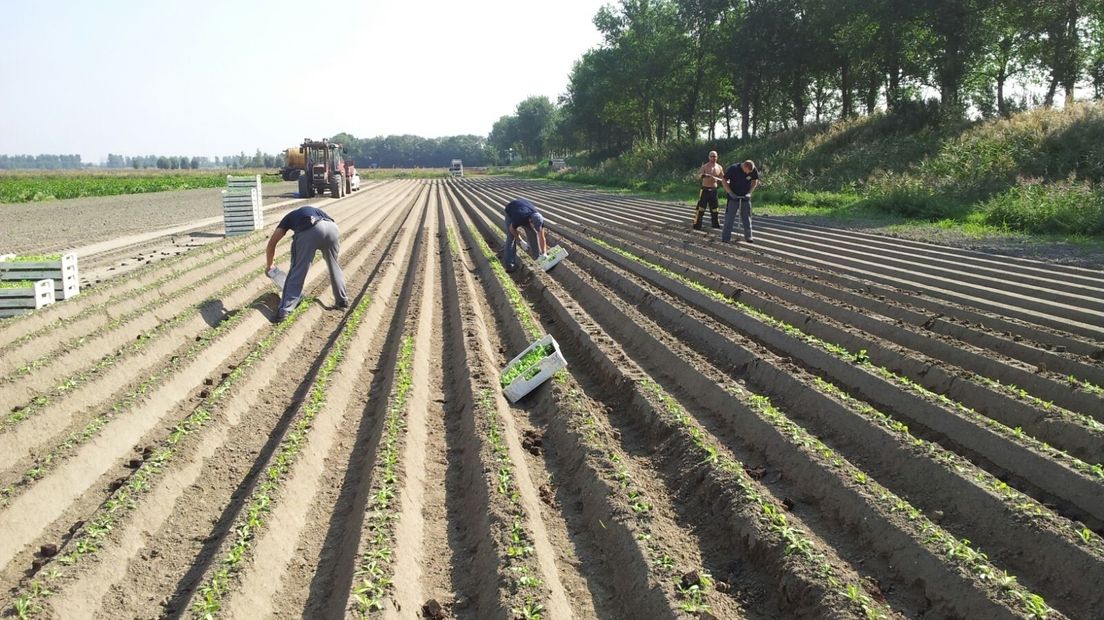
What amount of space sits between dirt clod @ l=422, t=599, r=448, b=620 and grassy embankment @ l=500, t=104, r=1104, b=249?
1241cm

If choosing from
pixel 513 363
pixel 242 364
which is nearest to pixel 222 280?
pixel 242 364

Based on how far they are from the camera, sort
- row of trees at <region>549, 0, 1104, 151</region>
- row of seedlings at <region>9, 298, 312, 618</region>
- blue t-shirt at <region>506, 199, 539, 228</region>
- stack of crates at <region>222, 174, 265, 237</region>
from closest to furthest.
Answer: row of seedlings at <region>9, 298, 312, 618</region>, blue t-shirt at <region>506, 199, 539, 228</region>, stack of crates at <region>222, 174, 265, 237</region>, row of trees at <region>549, 0, 1104, 151</region>

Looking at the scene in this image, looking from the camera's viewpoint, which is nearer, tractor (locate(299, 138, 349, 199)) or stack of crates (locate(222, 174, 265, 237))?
stack of crates (locate(222, 174, 265, 237))

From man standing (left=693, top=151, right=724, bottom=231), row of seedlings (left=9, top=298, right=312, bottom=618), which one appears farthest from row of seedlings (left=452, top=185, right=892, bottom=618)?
man standing (left=693, top=151, right=724, bottom=231)

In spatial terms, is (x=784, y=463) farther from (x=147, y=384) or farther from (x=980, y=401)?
(x=147, y=384)

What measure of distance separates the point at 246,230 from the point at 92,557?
1392 centimetres

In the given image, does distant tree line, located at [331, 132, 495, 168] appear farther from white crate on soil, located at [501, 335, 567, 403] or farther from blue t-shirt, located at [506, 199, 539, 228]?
white crate on soil, located at [501, 335, 567, 403]

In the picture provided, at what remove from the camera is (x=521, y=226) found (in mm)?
11648

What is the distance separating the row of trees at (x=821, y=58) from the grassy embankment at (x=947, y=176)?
307cm

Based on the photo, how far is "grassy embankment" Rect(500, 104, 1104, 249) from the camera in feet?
47.2

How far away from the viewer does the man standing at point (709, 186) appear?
14469 millimetres

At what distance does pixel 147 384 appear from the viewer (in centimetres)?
602

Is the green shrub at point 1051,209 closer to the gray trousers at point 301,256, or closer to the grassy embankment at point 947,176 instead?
the grassy embankment at point 947,176

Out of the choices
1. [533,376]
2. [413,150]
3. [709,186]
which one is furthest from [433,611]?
[413,150]
